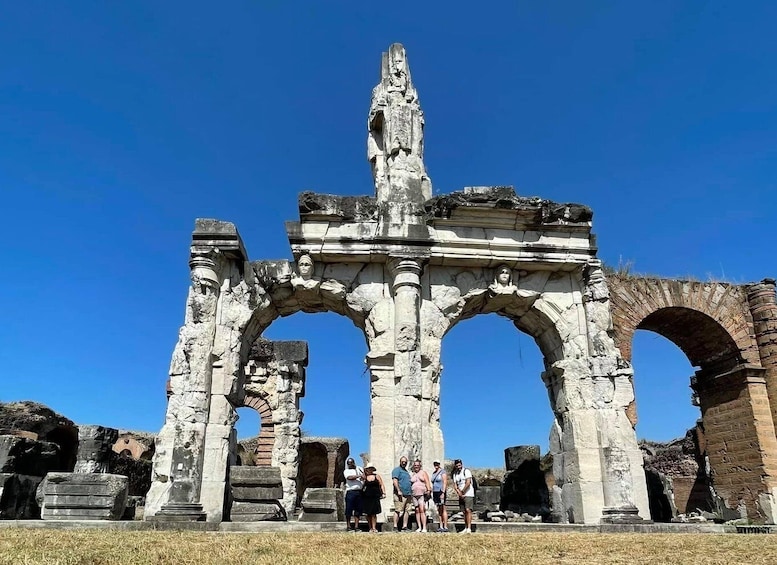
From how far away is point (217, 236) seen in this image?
11.4 m

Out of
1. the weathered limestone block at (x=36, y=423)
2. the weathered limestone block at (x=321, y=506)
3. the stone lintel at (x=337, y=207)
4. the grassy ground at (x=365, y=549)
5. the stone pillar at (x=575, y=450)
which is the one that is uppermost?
the stone lintel at (x=337, y=207)

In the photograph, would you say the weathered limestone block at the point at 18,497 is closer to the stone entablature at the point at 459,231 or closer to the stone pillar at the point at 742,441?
the stone entablature at the point at 459,231

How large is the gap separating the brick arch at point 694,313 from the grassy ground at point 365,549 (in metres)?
7.71

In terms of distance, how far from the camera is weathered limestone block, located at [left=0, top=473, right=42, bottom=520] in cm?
1217

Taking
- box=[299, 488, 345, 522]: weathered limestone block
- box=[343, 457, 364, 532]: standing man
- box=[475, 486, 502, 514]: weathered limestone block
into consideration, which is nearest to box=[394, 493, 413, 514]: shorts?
box=[343, 457, 364, 532]: standing man

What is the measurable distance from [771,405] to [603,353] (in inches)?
252

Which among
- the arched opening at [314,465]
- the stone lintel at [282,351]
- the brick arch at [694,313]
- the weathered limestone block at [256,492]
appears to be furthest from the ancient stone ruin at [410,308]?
the arched opening at [314,465]

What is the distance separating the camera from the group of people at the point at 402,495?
29.3 ft

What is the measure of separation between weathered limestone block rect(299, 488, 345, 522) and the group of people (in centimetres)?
120

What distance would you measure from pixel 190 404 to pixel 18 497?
518 cm

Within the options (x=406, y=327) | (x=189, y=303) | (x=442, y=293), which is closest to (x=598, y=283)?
(x=442, y=293)

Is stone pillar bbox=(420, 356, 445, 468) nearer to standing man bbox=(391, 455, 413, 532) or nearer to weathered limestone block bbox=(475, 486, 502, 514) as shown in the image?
standing man bbox=(391, 455, 413, 532)

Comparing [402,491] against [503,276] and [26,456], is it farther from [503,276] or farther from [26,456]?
[26,456]

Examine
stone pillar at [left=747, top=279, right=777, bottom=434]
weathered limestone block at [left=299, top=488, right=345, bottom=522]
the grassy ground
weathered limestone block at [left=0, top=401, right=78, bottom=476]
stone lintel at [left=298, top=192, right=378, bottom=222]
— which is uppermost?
stone lintel at [left=298, top=192, right=378, bottom=222]
